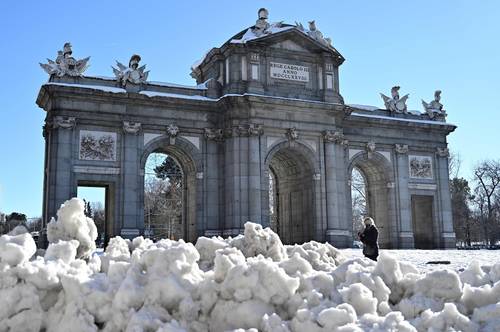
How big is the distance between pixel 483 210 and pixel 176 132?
49.4 m

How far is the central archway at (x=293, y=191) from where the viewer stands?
28.0 m

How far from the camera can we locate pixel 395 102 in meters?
32.2

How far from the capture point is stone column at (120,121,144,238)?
25016 millimetres

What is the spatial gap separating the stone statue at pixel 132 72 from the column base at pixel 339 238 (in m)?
11.0

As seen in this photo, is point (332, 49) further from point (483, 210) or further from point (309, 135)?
point (483, 210)

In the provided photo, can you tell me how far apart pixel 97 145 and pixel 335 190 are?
11110 millimetres

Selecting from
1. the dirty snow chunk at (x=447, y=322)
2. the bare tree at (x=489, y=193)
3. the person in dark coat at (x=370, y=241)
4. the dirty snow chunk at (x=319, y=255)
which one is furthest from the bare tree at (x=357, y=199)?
the dirty snow chunk at (x=447, y=322)

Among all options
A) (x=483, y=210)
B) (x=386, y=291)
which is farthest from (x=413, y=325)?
(x=483, y=210)

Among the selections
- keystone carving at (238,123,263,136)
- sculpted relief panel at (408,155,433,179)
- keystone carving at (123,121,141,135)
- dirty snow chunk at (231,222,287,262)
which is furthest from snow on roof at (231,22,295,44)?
dirty snow chunk at (231,222,287,262)

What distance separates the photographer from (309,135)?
27.7 metres

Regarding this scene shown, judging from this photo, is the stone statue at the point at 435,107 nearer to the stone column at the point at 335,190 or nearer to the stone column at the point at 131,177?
the stone column at the point at 335,190

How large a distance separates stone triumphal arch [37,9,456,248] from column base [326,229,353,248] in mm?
47

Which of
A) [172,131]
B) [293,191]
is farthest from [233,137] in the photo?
[293,191]

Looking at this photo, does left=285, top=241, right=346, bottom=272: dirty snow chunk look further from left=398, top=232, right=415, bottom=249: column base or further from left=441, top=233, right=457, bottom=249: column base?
left=441, top=233, right=457, bottom=249: column base
